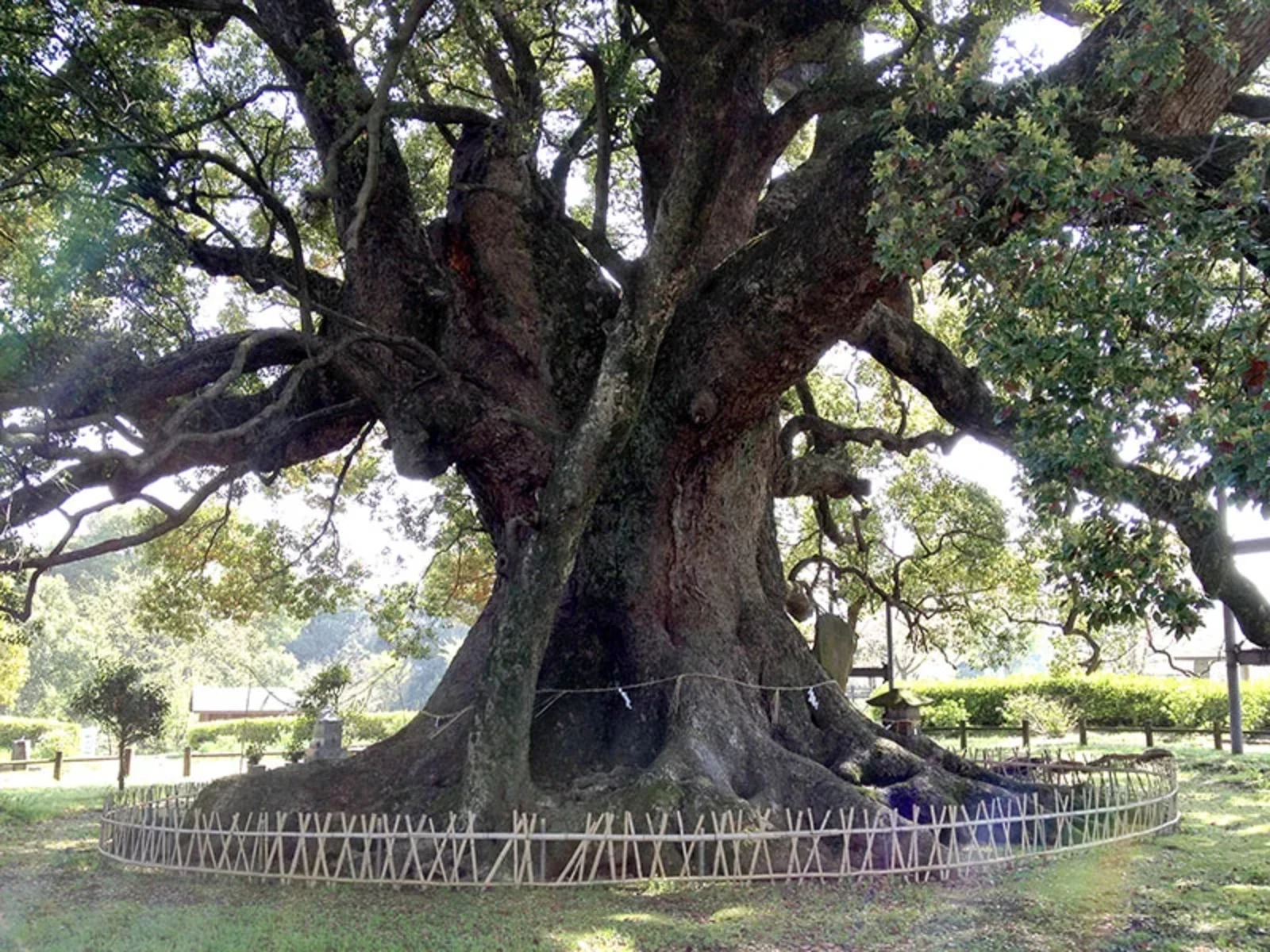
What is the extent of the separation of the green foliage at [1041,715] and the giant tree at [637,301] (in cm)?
1097

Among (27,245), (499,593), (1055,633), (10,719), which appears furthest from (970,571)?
(10,719)

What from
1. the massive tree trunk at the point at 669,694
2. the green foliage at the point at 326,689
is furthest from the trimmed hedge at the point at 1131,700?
the massive tree trunk at the point at 669,694

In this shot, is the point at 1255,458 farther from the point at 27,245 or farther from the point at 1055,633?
the point at 1055,633

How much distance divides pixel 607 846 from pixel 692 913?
1.03 meters

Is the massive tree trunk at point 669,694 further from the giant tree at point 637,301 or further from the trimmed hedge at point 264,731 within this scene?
the trimmed hedge at point 264,731

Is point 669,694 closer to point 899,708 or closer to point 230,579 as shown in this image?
point 899,708

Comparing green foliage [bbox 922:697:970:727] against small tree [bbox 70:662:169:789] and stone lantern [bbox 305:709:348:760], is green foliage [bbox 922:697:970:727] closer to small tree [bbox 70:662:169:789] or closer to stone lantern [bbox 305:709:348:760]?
stone lantern [bbox 305:709:348:760]

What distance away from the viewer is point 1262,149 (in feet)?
16.5

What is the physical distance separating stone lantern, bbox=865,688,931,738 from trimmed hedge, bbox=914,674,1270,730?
8933mm

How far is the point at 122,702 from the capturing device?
15.0 meters

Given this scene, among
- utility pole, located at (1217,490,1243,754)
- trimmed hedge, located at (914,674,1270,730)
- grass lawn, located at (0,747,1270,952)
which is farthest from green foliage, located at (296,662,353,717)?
utility pole, located at (1217,490,1243,754)

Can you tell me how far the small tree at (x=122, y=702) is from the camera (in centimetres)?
1508

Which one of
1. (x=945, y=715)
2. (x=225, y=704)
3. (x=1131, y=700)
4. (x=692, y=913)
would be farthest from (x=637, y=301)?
(x=225, y=704)

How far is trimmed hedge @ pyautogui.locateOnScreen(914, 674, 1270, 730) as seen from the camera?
21453 millimetres
